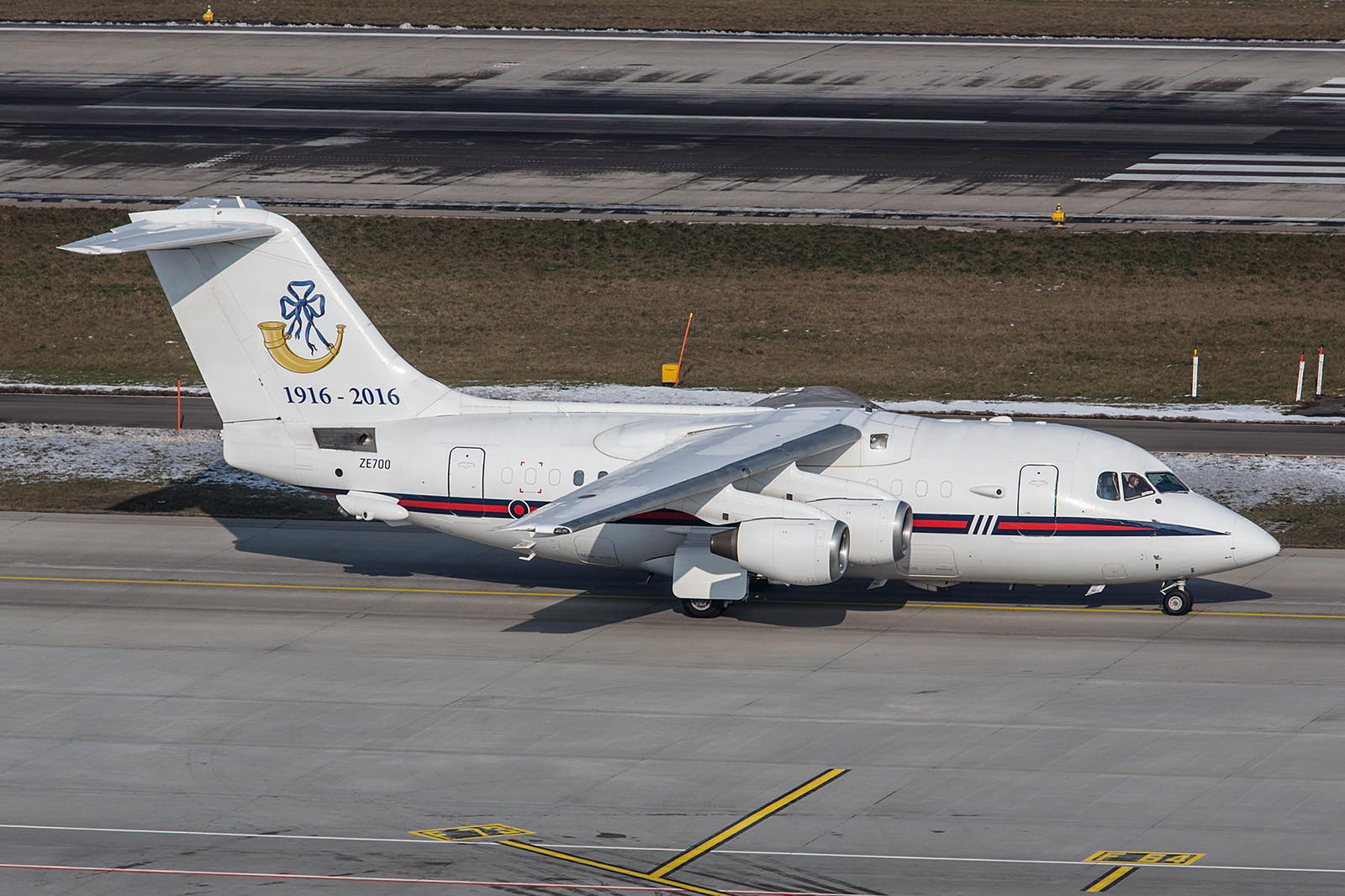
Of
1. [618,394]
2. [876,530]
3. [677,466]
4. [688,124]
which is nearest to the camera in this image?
[677,466]

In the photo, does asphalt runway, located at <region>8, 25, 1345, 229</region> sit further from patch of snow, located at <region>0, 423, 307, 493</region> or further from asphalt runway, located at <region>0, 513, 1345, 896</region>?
asphalt runway, located at <region>0, 513, 1345, 896</region>

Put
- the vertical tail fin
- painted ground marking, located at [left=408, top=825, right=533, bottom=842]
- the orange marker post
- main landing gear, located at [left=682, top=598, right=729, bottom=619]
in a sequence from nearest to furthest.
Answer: painted ground marking, located at [left=408, top=825, right=533, bottom=842], main landing gear, located at [left=682, top=598, right=729, bottom=619], the vertical tail fin, the orange marker post

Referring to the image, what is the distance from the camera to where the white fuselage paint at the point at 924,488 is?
26250 mm

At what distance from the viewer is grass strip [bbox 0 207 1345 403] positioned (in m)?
45.3

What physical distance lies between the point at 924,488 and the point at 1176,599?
500cm

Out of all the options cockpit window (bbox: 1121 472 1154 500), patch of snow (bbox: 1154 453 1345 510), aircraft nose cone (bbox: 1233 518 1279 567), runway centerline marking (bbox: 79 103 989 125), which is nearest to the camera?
aircraft nose cone (bbox: 1233 518 1279 567)

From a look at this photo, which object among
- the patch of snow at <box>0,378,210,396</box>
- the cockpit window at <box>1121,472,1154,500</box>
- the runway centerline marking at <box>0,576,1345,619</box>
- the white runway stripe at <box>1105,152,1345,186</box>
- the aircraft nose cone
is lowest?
the runway centerline marking at <box>0,576,1345,619</box>

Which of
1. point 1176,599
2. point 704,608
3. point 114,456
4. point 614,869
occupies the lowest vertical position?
point 614,869

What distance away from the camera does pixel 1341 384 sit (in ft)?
141

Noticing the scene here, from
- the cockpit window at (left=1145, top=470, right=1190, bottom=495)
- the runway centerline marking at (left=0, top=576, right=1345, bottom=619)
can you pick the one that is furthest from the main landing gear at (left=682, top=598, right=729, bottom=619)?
the cockpit window at (left=1145, top=470, right=1190, bottom=495)

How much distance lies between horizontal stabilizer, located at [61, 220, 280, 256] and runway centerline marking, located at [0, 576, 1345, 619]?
6491 millimetres

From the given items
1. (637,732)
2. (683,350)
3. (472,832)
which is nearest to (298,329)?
(637,732)

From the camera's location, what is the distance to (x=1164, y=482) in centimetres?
2658

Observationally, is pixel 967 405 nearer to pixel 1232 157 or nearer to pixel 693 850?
pixel 1232 157
